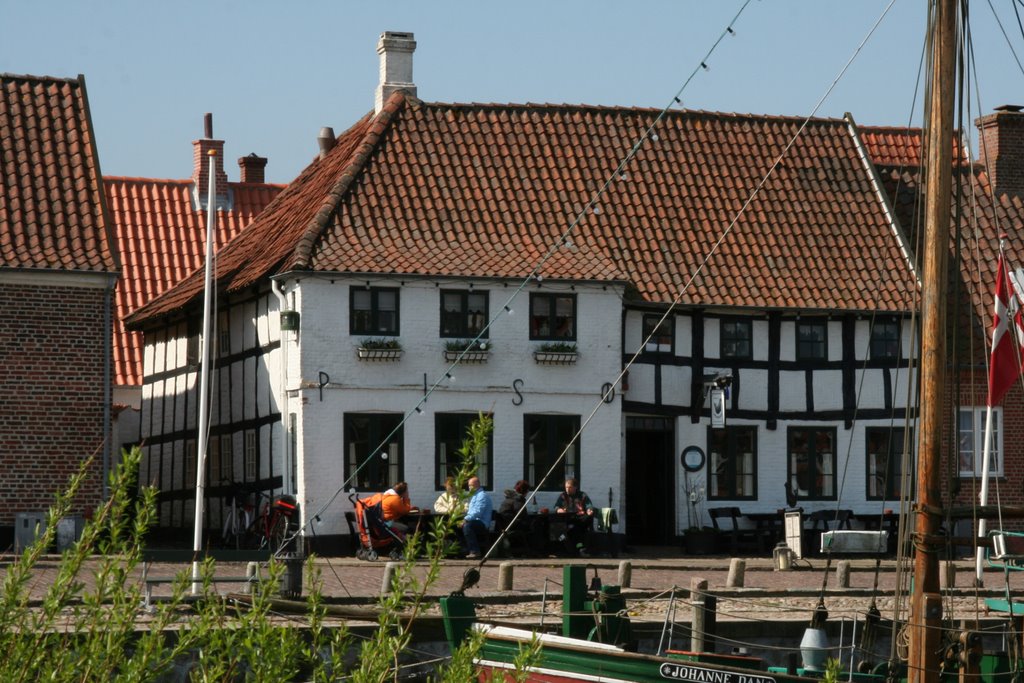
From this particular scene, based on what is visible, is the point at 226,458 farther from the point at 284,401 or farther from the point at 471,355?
the point at 471,355

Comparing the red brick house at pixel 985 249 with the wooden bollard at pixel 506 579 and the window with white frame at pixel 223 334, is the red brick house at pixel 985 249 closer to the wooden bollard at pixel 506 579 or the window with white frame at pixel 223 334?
the wooden bollard at pixel 506 579

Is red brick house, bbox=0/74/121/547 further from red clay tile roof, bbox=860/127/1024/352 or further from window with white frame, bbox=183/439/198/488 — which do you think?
red clay tile roof, bbox=860/127/1024/352

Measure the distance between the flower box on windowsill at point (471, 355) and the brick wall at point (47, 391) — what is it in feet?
18.0

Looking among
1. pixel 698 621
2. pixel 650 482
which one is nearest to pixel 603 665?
pixel 698 621

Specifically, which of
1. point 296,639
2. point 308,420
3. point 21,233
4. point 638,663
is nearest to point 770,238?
point 308,420

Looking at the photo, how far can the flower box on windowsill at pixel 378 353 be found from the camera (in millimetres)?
29109

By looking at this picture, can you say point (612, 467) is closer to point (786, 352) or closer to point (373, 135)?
point (786, 352)

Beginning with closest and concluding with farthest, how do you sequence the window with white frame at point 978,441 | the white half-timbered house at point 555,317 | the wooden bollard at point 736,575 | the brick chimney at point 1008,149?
the wooden bollard at point 736,575 → the white half-timbered house at point 555,317 → the window with white frame at point 978,441 → the brick chimney at point 1008,149

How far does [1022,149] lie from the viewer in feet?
118

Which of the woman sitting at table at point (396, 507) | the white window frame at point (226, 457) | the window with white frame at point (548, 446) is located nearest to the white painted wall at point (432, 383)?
the window with white frame at point (548, 446)

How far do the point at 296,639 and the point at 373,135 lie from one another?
24111 mm

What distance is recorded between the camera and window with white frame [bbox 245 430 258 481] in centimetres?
3123

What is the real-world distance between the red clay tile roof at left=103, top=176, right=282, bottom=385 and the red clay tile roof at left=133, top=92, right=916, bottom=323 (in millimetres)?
2110

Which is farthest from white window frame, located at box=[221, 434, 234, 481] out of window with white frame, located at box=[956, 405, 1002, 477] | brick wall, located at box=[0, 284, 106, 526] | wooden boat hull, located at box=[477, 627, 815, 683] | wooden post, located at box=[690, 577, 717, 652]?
wooden boat hull, located at box=[477, 627, 815, 683]
